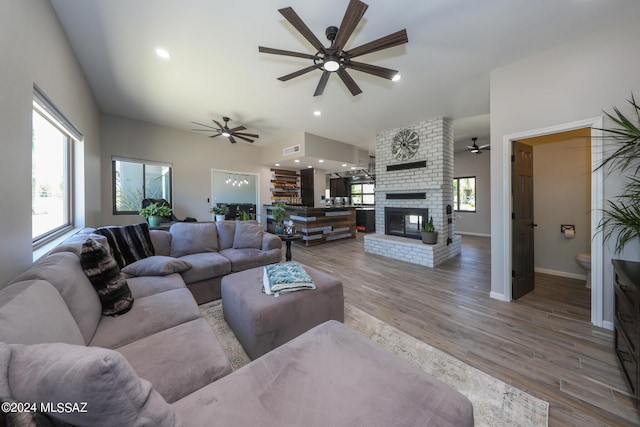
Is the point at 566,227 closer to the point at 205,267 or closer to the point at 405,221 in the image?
the point at 405,221

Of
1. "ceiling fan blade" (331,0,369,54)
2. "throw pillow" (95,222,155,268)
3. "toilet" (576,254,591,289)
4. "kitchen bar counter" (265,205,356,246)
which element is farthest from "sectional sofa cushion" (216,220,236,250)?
"toilet" (576,254,591,289)

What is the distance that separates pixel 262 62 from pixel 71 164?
9.82 ft

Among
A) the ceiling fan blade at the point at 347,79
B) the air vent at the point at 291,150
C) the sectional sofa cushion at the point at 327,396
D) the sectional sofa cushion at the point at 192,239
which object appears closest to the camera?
the sectional sofa cushion at the point at 327,396

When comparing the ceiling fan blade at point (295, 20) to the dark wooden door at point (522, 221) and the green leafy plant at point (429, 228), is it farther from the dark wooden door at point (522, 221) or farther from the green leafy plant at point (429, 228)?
the green leafy plant at point (429, 228)

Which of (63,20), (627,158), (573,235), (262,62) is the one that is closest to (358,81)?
(262,62)

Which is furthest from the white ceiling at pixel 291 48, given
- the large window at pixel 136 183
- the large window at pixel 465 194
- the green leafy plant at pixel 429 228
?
the large window at pixel 465 194

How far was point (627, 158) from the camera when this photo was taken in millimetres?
2055

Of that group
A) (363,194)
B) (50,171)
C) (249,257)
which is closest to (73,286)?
(249,257)

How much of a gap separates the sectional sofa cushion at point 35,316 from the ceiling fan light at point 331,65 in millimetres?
2629

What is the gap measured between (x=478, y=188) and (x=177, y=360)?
27.5 feet

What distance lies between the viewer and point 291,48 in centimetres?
258

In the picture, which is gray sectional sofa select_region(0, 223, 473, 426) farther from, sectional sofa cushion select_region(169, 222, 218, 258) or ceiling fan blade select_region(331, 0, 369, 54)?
ceiling fan blade select_region(331, 0, 369, 54)

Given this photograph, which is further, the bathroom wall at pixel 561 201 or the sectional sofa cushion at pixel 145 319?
the bathroom wall at pixel 561 201

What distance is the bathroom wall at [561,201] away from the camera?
3.38 m
